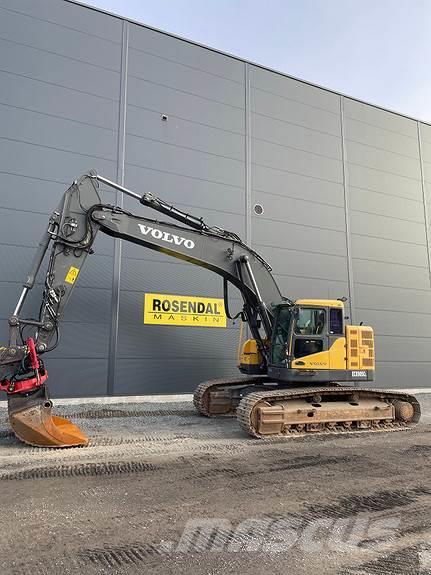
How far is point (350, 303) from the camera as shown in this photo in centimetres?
1557

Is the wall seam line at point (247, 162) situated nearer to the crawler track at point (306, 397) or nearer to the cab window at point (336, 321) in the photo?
the cab window at point (336, 321)

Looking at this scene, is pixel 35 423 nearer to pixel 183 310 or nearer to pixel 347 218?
pixel 183 310

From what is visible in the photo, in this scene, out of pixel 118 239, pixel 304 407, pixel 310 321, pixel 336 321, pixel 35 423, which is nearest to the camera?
pixel 35 423

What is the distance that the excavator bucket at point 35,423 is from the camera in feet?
21.9

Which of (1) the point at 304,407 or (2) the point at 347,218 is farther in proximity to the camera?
(2) the point at 347,218

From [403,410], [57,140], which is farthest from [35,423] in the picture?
[57,140]

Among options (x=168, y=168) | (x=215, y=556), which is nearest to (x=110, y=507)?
(x=215, y=556)

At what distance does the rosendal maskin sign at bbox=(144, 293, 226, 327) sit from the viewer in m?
12.6

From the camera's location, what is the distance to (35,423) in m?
6.68

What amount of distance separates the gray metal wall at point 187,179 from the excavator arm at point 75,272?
3.48m

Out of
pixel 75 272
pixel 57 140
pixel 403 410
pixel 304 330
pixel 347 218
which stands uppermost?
pixel 57 140

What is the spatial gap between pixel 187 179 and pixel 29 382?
8692mm

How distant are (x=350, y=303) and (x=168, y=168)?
25.4ft

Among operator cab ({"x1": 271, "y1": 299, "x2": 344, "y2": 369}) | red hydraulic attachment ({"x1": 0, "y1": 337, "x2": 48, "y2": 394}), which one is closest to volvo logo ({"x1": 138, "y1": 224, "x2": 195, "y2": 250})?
operator cab ({"x1": 271, "y1": 299, "x2": 344, "y2": 369})
